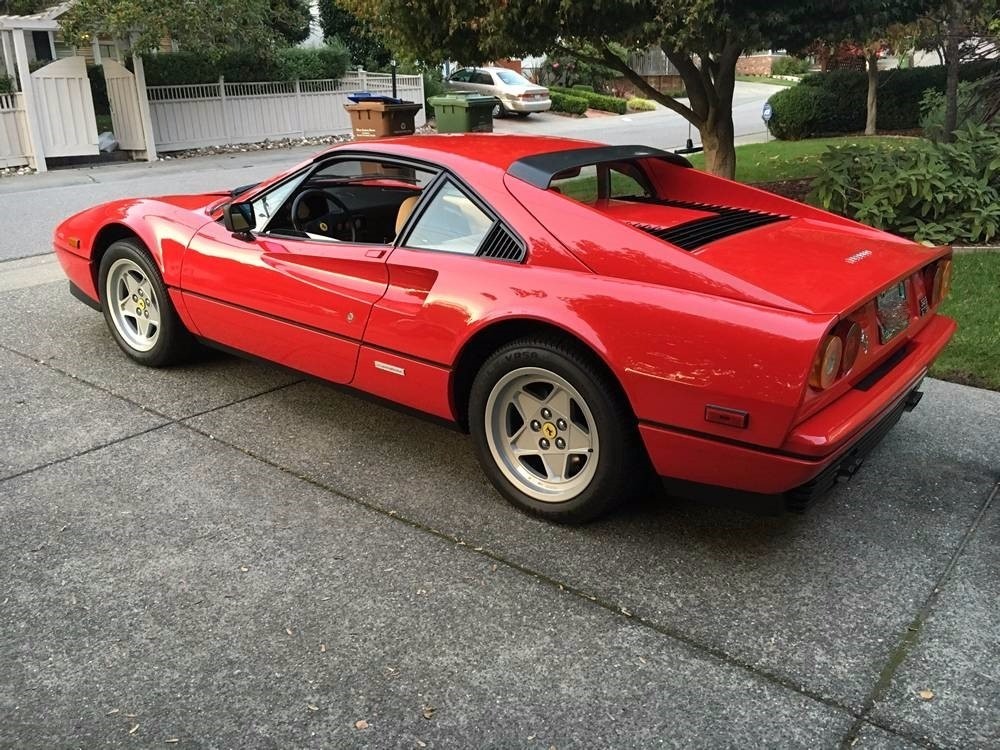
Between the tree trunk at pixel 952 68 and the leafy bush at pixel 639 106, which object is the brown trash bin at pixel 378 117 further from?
the leafy bush at pixel 639 106

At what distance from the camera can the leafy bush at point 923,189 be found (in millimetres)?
7348

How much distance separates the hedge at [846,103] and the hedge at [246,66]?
34.0 ft

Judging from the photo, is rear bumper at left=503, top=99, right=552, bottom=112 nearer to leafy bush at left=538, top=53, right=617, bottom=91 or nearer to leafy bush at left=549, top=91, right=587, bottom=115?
leafy bush at left=549, top=91, right=587, bottom=115

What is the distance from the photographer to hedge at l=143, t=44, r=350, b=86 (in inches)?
715

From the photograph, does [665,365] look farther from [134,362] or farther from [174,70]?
[174,70]

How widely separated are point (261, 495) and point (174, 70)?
1699 cm

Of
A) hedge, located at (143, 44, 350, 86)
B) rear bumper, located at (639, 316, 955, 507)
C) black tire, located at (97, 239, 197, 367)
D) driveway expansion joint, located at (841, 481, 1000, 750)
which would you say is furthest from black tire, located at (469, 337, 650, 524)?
hedge, located at (143, 44, 350, 86)

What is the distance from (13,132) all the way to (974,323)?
15.2m

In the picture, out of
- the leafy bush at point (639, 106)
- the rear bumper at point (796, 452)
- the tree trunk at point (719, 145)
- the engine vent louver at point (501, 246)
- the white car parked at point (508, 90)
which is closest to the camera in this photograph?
the rear bumper at point (796, 452)

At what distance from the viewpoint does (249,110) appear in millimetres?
19312

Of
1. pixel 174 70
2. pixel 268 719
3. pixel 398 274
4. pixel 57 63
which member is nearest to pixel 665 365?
pixel 398 274

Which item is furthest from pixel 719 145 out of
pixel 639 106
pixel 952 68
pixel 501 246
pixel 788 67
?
pixel 788 67

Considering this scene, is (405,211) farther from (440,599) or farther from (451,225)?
(440,599)

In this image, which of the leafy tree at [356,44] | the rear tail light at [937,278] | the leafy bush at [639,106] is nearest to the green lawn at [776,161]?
the rear tail light at [937,278]
